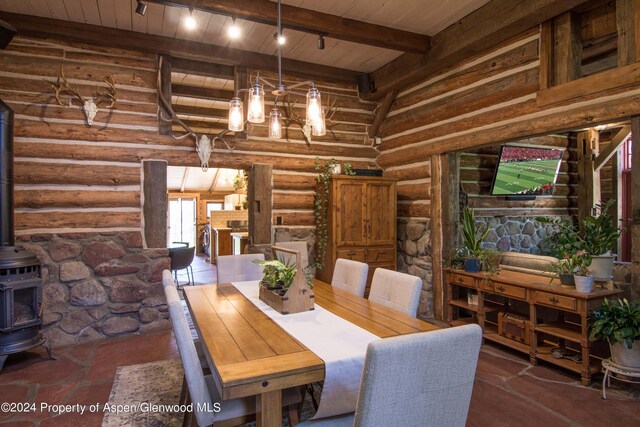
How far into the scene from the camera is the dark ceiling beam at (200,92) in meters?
5.92

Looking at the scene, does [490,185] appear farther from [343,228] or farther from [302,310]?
[302,310]

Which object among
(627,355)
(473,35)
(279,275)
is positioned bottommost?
(627,355)

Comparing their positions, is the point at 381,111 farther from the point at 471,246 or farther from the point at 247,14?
the point at 247,14

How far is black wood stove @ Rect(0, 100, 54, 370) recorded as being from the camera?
3.27 metres

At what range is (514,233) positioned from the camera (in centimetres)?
567

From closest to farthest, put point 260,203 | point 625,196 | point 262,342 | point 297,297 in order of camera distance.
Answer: point 262,342, point 297,297, point 260,203, point 625,196

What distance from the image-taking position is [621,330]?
9.00ft

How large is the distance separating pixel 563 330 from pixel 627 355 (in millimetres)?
551

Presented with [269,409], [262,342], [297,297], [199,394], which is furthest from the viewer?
[297,297]

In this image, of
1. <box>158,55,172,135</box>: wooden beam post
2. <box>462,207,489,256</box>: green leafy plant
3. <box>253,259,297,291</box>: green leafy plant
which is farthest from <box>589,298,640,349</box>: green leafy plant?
<box>158,55,172,135</box>: wooden beam post

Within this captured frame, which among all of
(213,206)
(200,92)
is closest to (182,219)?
(213,206)

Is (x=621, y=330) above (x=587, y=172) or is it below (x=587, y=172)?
below

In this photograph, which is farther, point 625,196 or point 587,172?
point 625,196

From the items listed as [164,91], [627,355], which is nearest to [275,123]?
[164,91]
